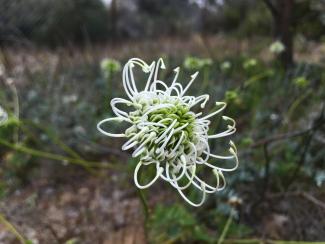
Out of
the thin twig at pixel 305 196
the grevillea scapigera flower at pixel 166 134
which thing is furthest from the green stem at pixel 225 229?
the grevillea scapigera flower at pixel 166 134

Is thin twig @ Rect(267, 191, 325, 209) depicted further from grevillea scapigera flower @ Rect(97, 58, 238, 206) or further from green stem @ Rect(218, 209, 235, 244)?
grevillea scapigera flower @ Rect(97, 58, 238, 206)

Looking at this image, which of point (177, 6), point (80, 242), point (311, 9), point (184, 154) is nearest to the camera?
point (184, 154)

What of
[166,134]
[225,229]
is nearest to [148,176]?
[225,229]

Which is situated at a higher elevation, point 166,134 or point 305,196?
point 166,134

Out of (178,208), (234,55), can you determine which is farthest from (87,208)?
(234,55)

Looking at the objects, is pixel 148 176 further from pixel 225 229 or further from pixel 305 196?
pixel 305 196

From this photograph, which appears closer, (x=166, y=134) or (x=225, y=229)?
(x=166, y=134)

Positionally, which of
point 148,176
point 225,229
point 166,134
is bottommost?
point 225,229

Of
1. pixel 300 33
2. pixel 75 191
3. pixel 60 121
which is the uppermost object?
pixel 300 33

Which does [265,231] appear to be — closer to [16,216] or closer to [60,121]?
[16,216]

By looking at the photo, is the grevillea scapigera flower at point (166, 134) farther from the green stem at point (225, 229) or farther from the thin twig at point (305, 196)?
the thin twig at point (305, 196)

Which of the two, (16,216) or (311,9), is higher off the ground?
(311,9)
